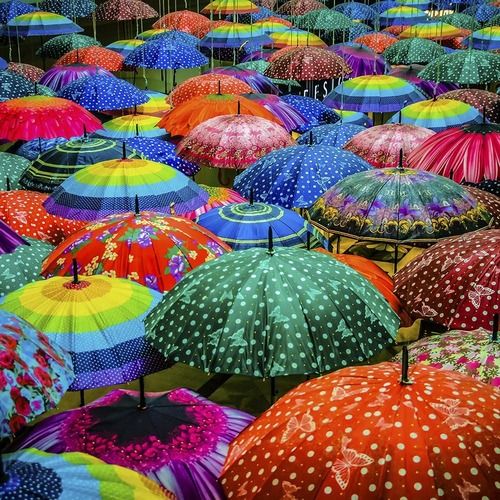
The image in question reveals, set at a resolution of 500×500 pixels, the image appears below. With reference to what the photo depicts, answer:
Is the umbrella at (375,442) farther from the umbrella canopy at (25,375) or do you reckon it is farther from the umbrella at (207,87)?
the umbrella at (207,87)

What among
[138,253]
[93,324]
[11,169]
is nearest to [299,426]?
[93,324]

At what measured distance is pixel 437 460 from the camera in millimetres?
2895

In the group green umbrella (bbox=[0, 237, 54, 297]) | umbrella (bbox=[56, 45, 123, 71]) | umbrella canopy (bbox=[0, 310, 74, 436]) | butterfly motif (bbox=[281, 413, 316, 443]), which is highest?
umbrella canopy (bbox=[0, 310, 74, 436])

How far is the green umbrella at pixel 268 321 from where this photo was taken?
4.05m

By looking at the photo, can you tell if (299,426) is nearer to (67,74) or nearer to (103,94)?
(103,94)

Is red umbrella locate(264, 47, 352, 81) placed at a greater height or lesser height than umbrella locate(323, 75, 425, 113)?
greater

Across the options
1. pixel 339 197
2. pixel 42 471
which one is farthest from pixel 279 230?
pixel 42 471

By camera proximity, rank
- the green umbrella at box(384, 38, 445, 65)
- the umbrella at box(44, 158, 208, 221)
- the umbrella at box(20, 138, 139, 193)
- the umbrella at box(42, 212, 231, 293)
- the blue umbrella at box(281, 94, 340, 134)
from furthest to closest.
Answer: the green umbrella at box(384, 38, 445, 65)
the blue umbrella at box(281, 94, 340, 134)
the umbrella at box(20, 138, 139, 193)
the umbrella at box(44, 158, 208, 221)
the umbrella at box(42, 212, 231, 293)

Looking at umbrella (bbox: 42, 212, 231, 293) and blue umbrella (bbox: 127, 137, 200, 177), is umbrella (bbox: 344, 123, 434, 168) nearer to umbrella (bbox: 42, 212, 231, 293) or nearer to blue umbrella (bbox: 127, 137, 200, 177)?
blue umbrella (bbox: 127, 137, 200, 177)

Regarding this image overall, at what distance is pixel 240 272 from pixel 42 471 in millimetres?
1744

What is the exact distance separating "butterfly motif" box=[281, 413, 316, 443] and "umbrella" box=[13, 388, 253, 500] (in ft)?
2.05

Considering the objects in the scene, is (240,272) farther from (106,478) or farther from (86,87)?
(86,87)

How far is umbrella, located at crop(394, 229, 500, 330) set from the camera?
4.88 m

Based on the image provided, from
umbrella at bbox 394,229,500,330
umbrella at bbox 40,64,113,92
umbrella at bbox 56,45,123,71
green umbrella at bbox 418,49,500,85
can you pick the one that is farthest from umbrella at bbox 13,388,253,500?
umbrella at bbox 56,45,123,71
